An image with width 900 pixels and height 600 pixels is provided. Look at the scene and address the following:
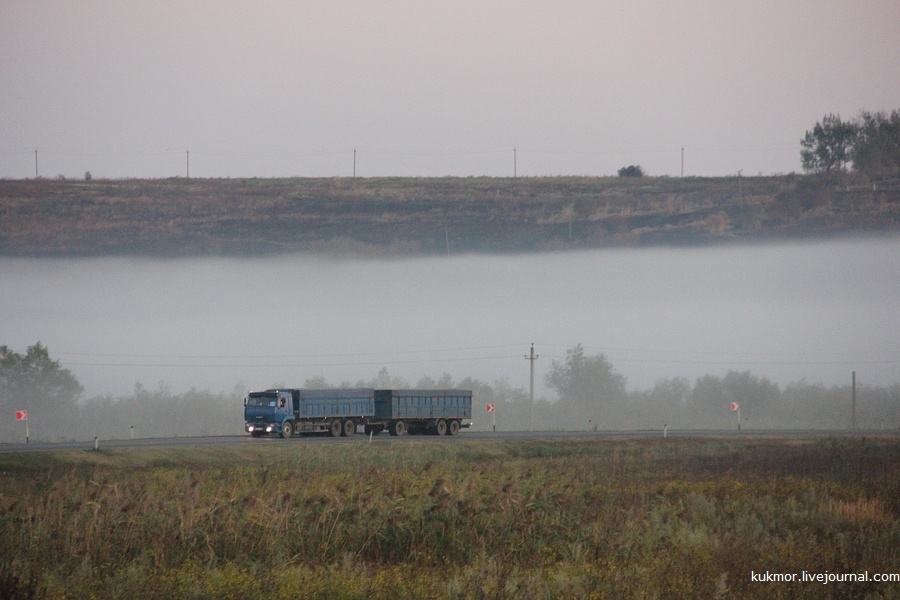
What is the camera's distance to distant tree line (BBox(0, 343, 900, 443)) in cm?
13562

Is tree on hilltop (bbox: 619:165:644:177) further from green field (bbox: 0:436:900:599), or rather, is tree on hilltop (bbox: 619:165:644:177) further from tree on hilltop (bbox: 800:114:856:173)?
green field (bbox: 0:436:900:599)

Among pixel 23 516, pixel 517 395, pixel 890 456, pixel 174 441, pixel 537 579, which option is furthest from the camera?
pixel 517 395

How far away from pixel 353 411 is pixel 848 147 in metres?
64.7

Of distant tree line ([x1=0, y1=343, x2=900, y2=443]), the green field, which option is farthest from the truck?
distant tree line ([x1=0, y1=343, x2=900, y2=443])

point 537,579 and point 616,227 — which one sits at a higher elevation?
point 616,227

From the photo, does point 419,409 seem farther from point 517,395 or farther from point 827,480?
point 517,395

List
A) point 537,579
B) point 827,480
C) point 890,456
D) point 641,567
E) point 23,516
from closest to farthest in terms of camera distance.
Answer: point 537,579 < point 641,567 < point 23,516 < point 827,480 < point 890,456

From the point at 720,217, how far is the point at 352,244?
3330cm

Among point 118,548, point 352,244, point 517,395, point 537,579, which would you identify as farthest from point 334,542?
point 517,395

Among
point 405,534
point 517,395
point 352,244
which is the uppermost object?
point 352,244

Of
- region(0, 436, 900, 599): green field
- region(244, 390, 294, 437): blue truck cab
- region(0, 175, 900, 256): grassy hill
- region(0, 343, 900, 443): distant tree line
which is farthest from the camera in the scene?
region(0, 343, 900, 443): distant tree line

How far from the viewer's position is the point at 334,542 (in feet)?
65.1

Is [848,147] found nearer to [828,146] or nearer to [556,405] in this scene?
[828,146]

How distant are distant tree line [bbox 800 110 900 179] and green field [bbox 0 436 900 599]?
76.3 meters
